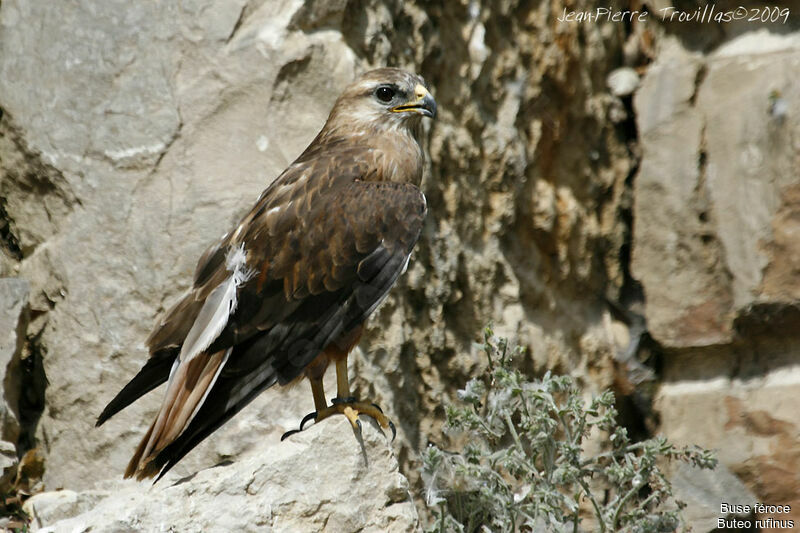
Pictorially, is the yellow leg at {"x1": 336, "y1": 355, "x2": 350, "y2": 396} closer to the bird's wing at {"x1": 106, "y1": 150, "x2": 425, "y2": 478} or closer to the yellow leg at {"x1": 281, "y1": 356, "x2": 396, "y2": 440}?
the yellow leg at {"x1": 281, "y1": 356, "x2": 396, "y2": 440}

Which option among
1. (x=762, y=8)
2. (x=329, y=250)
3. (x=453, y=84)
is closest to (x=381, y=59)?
(x=453, y=84)

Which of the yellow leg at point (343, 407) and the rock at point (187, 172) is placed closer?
the yellow leg at point (343, 407)

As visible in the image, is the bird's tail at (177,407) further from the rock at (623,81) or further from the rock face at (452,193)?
the rock at (623,81)

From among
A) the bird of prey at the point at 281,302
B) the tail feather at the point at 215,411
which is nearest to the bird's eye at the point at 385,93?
the bird of prey at the point at 281,302

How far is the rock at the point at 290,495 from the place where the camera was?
2.83m

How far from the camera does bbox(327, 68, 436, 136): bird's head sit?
3746 millimetres

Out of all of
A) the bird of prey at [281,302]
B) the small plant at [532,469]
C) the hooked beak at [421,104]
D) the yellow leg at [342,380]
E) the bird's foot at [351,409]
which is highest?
the hooked beak at [421,104]

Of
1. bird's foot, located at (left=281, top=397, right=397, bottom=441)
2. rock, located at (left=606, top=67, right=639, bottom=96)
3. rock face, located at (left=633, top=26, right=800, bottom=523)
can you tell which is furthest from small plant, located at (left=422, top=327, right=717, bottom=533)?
rock, located at (left=606, top=67, right=639, bottom=96)

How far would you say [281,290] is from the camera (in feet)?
10.7

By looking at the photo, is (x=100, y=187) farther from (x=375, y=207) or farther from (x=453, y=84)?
(x=453, y=84)

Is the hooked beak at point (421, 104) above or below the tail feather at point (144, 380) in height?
above

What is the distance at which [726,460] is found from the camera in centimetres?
471

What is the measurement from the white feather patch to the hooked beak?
2.79 ft

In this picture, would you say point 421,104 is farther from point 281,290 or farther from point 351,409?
point 351,409
